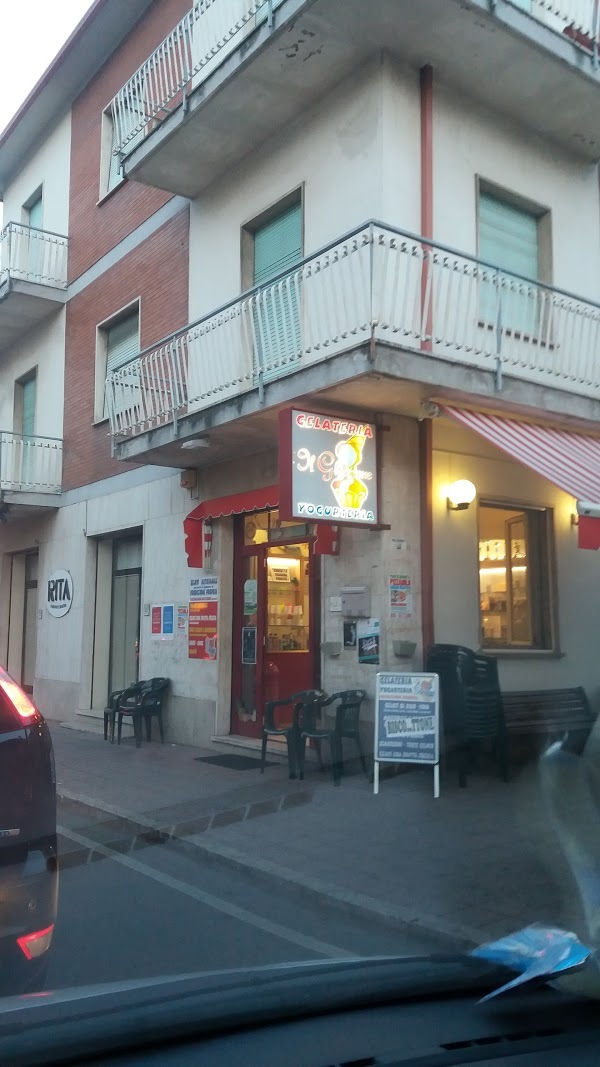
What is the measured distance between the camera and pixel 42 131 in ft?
56.9

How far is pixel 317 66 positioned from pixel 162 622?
7.16 m

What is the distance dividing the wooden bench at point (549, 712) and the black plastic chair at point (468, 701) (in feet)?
0.92

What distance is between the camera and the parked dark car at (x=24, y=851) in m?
3.46

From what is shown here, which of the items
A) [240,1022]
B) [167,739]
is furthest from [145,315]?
[240,1022]

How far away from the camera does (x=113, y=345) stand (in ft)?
47.3

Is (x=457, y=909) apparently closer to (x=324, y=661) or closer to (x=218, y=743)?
(x=324, y=661)

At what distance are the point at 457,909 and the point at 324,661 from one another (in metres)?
4.47

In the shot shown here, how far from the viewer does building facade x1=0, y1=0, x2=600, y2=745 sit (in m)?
8.53

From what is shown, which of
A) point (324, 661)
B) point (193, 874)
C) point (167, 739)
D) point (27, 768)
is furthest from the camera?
point (167, 739)

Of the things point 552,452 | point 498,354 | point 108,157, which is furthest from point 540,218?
point 108,157

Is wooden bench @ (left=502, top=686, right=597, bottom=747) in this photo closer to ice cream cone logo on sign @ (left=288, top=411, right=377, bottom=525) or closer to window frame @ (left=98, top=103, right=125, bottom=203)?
ice cream cone logo on sign @ (left=288, top=411, right=377, bottom=525)

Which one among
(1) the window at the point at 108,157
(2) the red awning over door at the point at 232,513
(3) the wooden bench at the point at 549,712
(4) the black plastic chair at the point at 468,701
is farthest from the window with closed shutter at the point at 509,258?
(1) the window at the point at 108,157

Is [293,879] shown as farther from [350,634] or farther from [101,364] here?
[101,364]

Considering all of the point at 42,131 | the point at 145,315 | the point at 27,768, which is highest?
the point at 42,131
